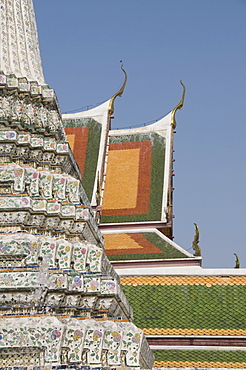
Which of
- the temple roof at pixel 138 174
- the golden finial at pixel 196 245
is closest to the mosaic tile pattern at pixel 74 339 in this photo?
the golden finial at pixel 196 245

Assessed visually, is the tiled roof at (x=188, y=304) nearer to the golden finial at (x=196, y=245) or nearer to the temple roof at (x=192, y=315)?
the temple roof at (x=192, y=315)

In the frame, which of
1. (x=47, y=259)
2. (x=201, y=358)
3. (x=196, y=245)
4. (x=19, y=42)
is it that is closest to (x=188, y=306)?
(x=201, y=358)

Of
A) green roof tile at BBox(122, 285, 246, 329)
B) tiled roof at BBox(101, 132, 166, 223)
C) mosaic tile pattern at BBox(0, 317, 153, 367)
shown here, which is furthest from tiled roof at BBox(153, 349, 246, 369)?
tiled roof at BBox(101, 132, 166, 223)

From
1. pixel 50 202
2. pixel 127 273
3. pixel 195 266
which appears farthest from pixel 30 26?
pixel 195 266

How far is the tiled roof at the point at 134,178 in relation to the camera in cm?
1714

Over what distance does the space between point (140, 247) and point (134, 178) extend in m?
3.93

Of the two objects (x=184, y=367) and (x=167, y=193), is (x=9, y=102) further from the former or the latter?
(x=167, y=193)

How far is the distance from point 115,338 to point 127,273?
651 cm

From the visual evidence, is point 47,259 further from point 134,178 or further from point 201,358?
point 134,178

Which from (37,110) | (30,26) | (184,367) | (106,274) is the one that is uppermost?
(30,26)

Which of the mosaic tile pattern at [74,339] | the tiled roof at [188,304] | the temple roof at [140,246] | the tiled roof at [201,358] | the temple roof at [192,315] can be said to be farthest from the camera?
the temple roof at [140,246]

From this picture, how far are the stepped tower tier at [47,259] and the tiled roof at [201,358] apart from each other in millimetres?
3518

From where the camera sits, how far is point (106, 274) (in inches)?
272

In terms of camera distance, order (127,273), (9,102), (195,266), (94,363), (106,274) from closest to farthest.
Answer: (94,363), (106,274), (9,102), (127,273), (195,266)
